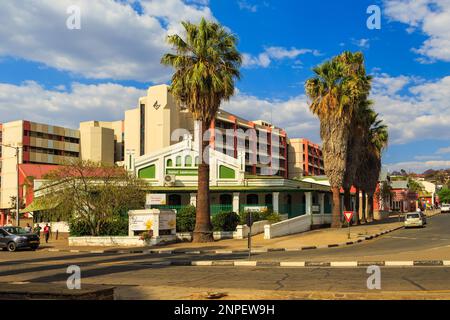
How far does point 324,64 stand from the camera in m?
40.0

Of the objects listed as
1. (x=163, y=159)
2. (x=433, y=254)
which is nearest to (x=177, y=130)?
(x=163, y=159)

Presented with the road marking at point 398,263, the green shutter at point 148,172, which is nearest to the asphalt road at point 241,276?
the road marking at point 398,263

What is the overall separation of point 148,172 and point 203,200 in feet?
47.1

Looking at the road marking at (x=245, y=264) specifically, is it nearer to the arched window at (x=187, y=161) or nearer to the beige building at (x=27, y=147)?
the arched window at (x=187, y=161)

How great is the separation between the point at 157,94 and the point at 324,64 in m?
59.0

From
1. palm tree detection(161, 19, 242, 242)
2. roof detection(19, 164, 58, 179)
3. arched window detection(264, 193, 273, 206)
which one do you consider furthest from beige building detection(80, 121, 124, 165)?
palm tree detection(161, 19, 242, 242)

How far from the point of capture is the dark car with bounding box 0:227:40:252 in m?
29.7

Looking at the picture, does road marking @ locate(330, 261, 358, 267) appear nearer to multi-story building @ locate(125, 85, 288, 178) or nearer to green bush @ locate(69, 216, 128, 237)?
green bush @ locate(69, 216, 128, 237)

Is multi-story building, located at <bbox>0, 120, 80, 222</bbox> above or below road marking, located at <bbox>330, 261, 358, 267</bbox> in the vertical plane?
above

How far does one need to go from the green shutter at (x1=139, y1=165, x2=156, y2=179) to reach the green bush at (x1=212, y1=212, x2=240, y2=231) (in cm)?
1075

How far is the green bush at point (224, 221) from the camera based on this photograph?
33719 millimetres

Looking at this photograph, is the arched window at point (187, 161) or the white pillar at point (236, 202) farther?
the arched window at point (187, 161)

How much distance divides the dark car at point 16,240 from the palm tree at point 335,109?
2347 cm
